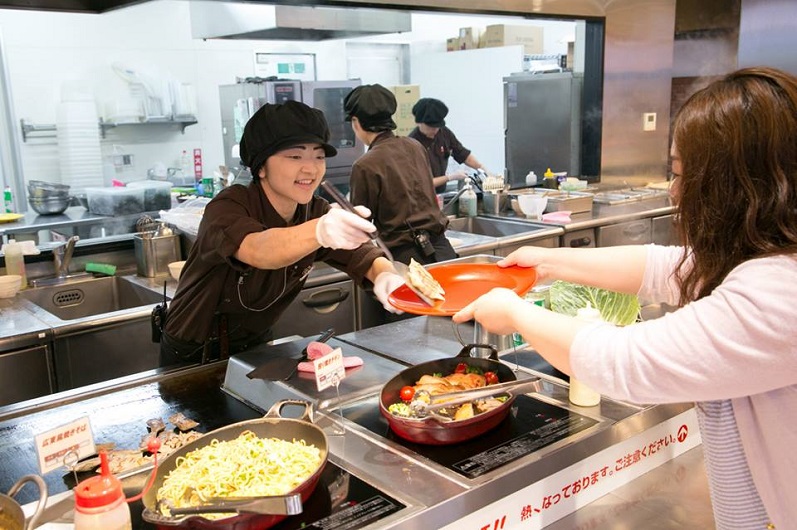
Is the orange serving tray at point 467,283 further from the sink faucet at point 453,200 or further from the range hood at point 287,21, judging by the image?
the sink faucet at point 453,200

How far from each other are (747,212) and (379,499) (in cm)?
83

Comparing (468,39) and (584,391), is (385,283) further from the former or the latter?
(468,39)

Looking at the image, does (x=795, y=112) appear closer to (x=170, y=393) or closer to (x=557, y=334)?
(x=557, y=334)

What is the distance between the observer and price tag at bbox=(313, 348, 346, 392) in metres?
1.66

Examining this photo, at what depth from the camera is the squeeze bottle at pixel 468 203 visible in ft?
17.1

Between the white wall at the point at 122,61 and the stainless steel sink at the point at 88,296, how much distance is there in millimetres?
2924

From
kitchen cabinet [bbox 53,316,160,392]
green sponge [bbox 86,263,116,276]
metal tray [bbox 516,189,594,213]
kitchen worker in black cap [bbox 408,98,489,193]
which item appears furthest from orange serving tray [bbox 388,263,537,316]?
kitchen worker in black cap [bbox 408,98,489,193]

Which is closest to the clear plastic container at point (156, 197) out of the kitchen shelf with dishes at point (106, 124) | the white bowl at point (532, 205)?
the kitchen shelf with dishes at point (106, 124)

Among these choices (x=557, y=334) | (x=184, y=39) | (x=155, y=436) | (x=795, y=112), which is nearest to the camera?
(x=795, y=112)

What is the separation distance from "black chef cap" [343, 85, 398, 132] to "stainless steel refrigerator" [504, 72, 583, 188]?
7.64 feet

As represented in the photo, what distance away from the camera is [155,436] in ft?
5.66

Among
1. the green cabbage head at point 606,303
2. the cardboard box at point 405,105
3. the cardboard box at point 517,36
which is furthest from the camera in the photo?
the cardboard box at point 517,36

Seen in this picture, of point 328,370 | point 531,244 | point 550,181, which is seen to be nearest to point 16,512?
point 328,370

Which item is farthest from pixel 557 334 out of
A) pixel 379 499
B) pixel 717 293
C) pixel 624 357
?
pixel 379 499
